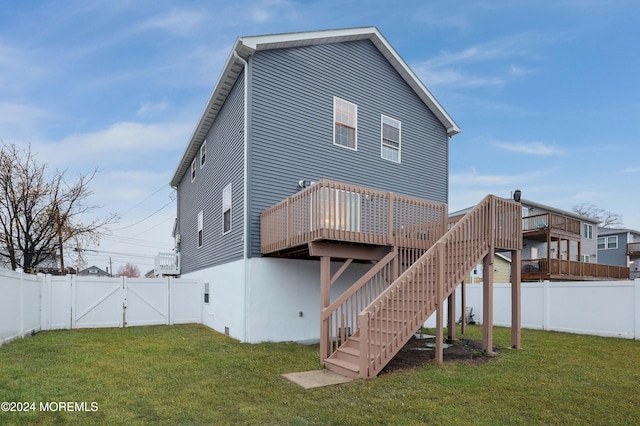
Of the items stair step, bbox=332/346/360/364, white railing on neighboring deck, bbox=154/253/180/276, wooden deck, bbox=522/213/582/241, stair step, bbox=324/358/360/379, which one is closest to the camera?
stair step, bbox=324/358/360/379

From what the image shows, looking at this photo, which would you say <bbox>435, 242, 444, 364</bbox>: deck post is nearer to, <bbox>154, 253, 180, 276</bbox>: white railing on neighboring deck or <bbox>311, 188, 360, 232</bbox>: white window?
<bbox>311, 188, 360, 232</bbox>: white window

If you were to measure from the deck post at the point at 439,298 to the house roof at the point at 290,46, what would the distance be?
6.63 meters

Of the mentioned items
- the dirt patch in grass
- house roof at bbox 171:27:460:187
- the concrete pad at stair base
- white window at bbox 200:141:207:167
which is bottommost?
the dirt patch in grass

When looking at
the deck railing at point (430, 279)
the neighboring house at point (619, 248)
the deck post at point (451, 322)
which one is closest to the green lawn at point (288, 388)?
the deck railing at point (430, 279)

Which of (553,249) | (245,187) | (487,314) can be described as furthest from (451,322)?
(553,249)

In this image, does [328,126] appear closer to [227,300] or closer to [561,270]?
[227,300]

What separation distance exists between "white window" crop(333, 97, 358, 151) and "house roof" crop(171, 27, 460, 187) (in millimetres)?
1836

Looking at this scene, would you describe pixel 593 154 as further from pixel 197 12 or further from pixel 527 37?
pixel 197 12

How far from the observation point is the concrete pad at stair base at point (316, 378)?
19.3 feet

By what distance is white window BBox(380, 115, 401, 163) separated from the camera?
40.7ft

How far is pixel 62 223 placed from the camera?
19.0 meters

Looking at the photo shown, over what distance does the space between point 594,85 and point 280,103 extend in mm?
13528

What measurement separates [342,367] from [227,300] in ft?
18.0

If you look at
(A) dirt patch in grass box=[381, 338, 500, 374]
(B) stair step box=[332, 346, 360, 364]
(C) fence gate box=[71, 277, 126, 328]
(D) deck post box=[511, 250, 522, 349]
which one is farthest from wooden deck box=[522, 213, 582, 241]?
(C) fence gate box=[71, 277, 126, 328]
